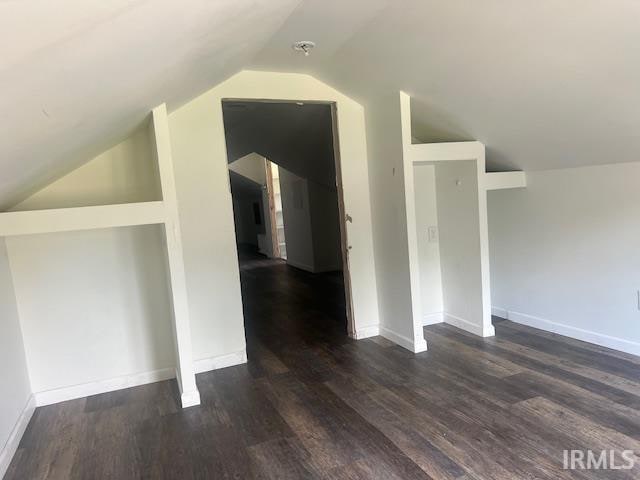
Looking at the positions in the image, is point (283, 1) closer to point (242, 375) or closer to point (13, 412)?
point (242, 375)

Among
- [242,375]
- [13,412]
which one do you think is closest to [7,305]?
[13,412]

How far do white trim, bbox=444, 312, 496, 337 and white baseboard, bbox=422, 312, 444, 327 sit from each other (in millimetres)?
51

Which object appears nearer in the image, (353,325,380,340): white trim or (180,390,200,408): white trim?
(180,390,200,408): white trim

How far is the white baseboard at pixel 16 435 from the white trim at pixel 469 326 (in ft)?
12.0

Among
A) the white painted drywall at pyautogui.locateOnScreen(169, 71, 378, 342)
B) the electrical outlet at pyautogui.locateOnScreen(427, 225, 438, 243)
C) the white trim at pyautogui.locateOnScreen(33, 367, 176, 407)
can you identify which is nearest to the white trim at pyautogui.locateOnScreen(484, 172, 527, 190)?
the electrical outlet at pyautogui.locateOnScreen(427, 225, 438, 243)

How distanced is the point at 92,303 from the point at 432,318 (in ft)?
10.4

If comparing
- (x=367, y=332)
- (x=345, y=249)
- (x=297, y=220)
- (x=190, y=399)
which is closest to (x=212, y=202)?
(x=345, y=249)

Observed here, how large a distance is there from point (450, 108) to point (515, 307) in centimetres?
220

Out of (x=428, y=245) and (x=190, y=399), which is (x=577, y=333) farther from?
(x=190, y=399)

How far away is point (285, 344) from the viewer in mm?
4207

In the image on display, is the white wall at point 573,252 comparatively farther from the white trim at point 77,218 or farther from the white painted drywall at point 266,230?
the white painted drywall at point 266,230

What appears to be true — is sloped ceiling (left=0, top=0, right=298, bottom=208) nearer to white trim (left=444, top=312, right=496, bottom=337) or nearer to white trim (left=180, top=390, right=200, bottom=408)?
white trim (left=180, top=390, right=200, bottom=408)

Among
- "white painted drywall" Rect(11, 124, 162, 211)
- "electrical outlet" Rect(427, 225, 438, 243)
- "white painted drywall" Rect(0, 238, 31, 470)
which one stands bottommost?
"white painted drywall" Rect(0, 238, 31, 470)

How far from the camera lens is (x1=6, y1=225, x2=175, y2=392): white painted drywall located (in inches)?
126
